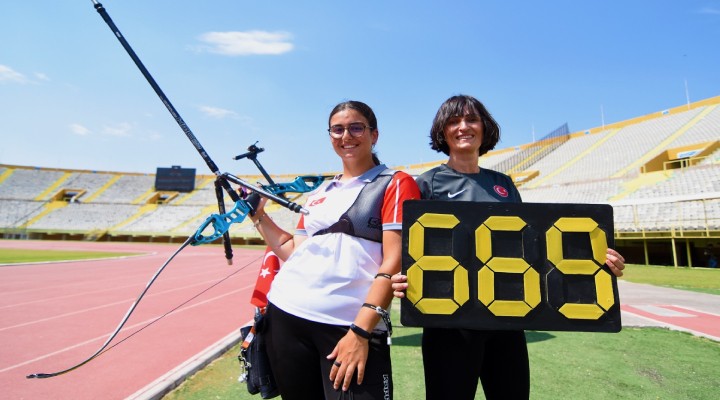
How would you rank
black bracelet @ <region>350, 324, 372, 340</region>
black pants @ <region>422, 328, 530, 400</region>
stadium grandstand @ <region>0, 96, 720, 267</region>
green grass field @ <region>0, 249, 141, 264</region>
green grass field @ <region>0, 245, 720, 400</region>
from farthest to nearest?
stadium grandstand @ <region>0, 96, 720, 267</region> < green grass field @ <region>0, 249, 141, 264</region> < green grass field @ <region>0, 245, 720, 400</region> < black pants @ <region>422, 328, 530, 400</region> < black bracelet @ <region>350, 324, 372, 340</region>

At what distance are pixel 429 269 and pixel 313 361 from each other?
63 centimetres

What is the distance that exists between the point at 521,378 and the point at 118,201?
2275 inches

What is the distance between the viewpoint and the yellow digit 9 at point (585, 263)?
169 cm

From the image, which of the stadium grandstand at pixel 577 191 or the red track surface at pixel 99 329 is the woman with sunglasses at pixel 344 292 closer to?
the red track surface at pixel 99 329

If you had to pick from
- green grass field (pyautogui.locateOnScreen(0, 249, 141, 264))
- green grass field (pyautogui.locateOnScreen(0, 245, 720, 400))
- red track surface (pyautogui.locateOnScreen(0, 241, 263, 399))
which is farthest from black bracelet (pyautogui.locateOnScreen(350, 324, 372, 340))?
green grass field (pyautogui.locateOnScreen(0, 249, 141, 264))

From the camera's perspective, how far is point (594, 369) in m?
4.17

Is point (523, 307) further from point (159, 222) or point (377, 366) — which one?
point (159, 222)

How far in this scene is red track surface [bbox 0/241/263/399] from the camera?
4.05 meters

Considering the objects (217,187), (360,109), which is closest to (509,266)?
(360,109)

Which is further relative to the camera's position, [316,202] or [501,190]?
[501,190]

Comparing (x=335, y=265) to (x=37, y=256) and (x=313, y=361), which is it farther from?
(x=37, y=256)

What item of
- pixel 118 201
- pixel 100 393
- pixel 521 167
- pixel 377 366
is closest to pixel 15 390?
pixel 100 393

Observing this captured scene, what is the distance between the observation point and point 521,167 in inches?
1572

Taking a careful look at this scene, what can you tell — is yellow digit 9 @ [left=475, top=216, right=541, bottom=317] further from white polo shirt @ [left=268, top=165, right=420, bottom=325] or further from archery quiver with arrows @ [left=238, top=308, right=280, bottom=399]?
archery quiver with arrows @ [left=238, top=308, right=280, bottom=399]
